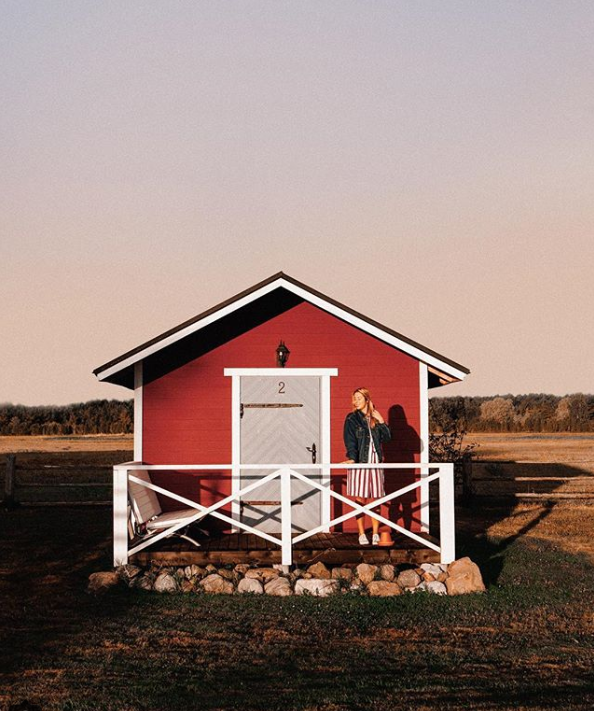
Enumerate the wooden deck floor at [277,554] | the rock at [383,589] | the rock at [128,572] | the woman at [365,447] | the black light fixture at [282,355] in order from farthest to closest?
the black light fixture at [282,355], the woman at [365,447], the wooden deck floor at [277,554], the rock at [128,572], the rock at [383,589]

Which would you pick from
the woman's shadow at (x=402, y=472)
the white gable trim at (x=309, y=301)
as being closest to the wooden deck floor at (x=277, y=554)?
the woman's shadow at (x=402, y=472)

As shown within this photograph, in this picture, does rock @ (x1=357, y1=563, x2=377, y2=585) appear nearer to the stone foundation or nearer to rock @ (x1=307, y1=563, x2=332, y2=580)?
the stone foundation

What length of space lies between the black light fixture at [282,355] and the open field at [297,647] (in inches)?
141

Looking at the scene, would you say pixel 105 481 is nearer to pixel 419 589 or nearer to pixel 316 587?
pixel 316 587

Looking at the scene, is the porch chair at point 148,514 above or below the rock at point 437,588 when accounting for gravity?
above

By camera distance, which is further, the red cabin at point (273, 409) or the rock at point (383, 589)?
the red cabin at point (273, 409)

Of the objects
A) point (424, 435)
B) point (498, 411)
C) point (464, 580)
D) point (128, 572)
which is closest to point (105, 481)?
point (424, 435)

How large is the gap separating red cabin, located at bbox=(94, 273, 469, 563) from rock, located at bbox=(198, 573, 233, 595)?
194 centimetres

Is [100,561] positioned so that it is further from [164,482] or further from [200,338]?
[200,338]

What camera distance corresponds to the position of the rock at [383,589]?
976 cm

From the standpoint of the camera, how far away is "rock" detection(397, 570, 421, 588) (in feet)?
32.6

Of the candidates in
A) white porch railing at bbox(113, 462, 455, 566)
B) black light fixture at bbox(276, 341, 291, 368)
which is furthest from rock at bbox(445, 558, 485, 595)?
black light fixture at bbox(276, 341, 291, 368)

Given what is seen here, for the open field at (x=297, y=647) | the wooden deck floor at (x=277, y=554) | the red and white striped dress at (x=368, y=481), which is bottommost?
the open field at (x=297, y=647)

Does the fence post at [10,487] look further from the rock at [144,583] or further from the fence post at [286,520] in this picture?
the fence post at [286,520]
